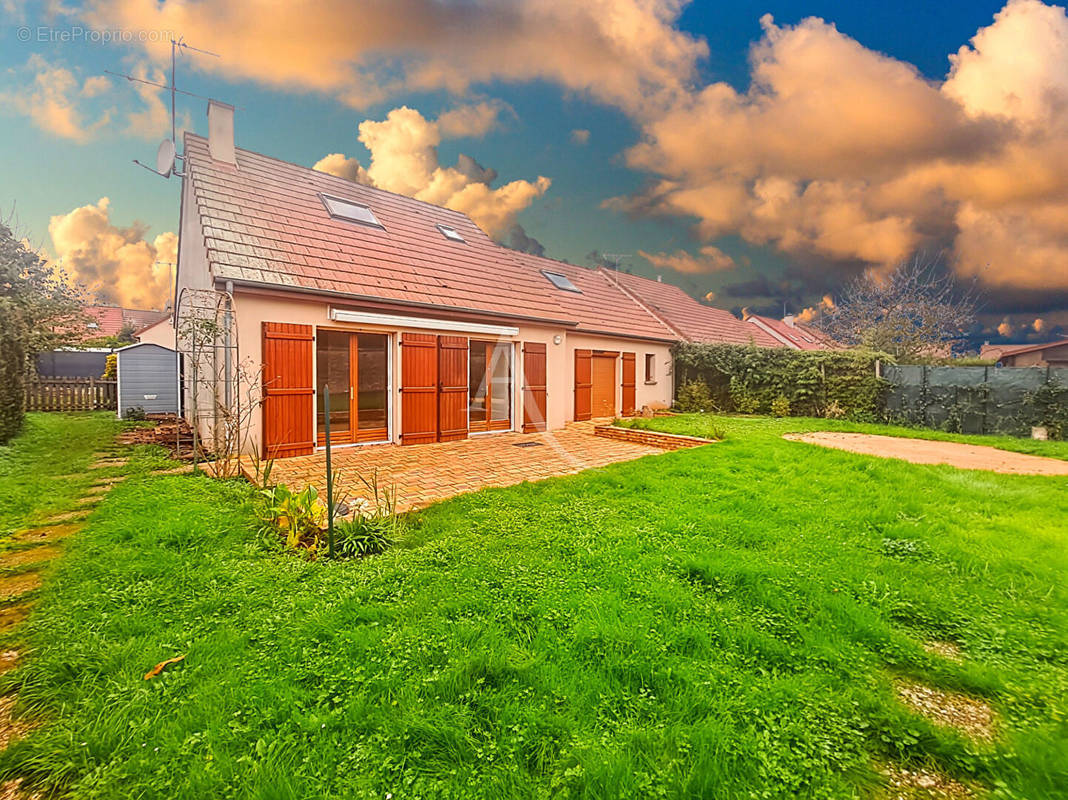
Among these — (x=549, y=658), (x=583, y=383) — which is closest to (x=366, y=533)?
(x=549, y=658)

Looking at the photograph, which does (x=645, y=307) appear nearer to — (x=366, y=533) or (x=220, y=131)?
(x=220, y=131)

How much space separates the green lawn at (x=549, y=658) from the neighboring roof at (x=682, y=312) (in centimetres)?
1401

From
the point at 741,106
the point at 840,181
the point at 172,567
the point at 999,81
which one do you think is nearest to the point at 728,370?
the point at 741,106

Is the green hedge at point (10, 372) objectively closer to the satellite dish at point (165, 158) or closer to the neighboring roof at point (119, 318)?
the satellite dish at point (165, 158)

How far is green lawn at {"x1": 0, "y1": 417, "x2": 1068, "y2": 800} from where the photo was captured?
1616 mm

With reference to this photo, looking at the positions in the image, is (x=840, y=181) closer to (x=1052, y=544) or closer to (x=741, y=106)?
(x=741, y=106)

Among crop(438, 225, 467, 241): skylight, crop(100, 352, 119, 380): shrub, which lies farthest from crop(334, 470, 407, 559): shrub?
crop(100, 352, 119, 380): shrub

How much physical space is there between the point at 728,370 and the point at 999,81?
1005 cm

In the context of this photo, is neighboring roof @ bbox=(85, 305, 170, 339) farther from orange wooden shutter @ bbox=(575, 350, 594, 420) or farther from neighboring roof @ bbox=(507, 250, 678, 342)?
orange wooden shutter @ bbox=(575, 350, 594, 420)

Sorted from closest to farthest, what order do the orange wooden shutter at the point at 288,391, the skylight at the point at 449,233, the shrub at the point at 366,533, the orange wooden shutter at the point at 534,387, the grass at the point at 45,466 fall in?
the shrub at the point at 366,533 → the grass at the point at 45,466 → the orange wooden shutter at the point at 288,391 → the orange wooden shutter at the point at 534,387 → the skylight at the point at 449,233

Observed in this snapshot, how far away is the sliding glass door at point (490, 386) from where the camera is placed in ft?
33.2

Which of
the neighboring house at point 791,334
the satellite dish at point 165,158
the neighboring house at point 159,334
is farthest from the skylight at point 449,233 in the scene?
the neighboring house at point 791,334

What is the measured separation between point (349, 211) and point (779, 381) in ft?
43.5

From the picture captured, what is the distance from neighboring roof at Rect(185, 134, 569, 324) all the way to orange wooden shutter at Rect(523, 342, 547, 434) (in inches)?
34.2
